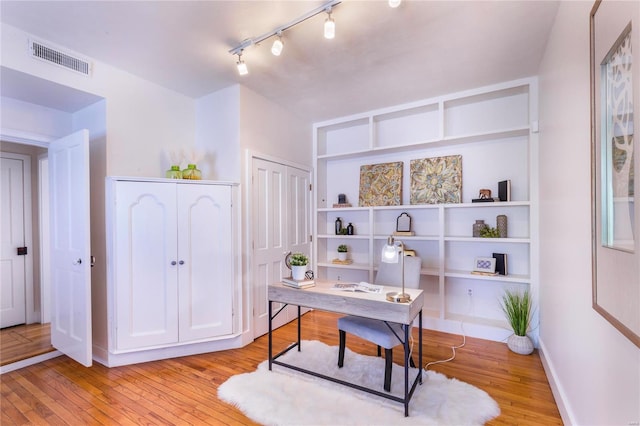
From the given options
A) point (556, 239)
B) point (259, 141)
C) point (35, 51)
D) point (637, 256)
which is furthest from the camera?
point (259, 141)

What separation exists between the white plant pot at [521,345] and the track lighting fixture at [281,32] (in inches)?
122

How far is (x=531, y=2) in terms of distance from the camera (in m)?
1.91

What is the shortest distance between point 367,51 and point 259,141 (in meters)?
1.50

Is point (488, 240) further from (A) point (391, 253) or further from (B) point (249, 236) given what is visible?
(B) point (249, 236)

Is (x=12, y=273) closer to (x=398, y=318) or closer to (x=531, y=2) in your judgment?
(x=398, y=318)

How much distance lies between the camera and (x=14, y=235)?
11.7ft

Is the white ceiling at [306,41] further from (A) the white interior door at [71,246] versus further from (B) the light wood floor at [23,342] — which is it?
(B) the light wood floor at [23,342]

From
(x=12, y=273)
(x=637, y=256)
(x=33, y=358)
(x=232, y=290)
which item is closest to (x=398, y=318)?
(x=637, y=256)

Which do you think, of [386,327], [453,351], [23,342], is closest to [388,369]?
[386,327]

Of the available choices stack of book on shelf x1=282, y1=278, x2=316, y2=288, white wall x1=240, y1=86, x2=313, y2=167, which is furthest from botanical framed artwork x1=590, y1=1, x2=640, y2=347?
white wall x1=240, y1=86, x2=313, y2=167

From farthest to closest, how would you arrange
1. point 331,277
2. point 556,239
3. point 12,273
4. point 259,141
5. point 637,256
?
point 331,277
point 12,273
point 259,141
point 556,239
point 637,256

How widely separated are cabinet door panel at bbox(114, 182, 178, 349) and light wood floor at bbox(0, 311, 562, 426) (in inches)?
11.8

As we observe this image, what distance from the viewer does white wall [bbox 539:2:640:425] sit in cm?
113

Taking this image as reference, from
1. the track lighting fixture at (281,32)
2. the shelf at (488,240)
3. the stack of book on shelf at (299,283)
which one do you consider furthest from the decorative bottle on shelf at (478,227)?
the track lighting fixture at (281,32)
